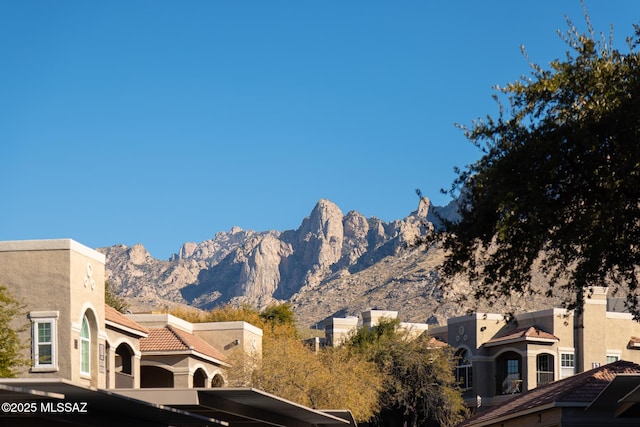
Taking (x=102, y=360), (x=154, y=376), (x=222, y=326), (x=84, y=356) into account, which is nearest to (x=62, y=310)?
(x=84, y=356)

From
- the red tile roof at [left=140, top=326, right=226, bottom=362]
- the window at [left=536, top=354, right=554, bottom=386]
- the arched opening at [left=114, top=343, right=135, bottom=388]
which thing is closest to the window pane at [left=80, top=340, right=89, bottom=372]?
the arched opening at [left=114, top=343, right=135, bottom=388]

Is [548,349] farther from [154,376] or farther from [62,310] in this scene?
[62,310]

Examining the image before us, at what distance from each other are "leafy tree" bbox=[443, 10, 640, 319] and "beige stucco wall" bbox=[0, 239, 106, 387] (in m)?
21.1

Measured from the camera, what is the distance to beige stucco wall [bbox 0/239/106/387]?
133ft

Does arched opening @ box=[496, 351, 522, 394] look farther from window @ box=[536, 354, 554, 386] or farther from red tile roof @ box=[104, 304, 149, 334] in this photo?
red tile roof @ box=[104, 304, 149, 334]

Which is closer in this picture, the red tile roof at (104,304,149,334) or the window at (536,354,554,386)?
the red tile roof at (104,304,149,334)

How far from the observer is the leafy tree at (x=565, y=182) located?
20.4 metres

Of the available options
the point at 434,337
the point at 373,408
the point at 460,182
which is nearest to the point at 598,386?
the point at 460,182

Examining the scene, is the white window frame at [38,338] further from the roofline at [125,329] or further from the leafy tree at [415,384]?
the leafy tree at [415,384]

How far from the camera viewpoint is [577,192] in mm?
21109

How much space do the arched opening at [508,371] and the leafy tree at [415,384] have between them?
10.8 ft

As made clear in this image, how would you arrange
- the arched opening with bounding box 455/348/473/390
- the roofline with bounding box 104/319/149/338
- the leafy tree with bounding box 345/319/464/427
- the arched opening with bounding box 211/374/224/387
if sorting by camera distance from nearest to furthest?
the roofline with bounding box 104/319/149/338, the arched opening with bounding box 211/374/224/387, the leafy tree with bounding box 345/319/464/427, the arched opening with bounding box 455/348/473/390

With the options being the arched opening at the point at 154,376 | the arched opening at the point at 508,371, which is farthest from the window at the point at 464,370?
the arched opening at the point at 154,376

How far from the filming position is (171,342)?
185ft
